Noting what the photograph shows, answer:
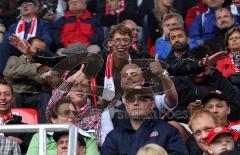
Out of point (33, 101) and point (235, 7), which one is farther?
point (235, 7)

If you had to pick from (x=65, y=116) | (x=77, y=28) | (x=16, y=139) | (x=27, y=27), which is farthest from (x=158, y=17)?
(x=16, y=139)

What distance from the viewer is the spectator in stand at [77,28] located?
47.6ft

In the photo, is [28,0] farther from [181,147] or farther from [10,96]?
[181,147]

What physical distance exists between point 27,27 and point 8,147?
5.85m

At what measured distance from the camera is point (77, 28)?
14664mm

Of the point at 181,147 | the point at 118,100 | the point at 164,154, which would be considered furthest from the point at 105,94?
the point at 164,154

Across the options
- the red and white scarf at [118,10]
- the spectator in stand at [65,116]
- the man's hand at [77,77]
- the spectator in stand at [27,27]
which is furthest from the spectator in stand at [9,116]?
the red and white scarf at [118,10]

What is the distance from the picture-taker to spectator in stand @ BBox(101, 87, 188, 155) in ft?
32.1

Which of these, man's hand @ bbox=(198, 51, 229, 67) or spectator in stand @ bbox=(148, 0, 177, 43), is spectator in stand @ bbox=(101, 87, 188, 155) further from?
spectator in stand @ bbox=(148, 0, 177, 43)

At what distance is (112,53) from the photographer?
38.2 ft

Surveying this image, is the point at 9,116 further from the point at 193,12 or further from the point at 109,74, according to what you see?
the point at 193,12

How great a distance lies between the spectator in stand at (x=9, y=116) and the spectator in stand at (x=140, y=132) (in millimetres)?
1006

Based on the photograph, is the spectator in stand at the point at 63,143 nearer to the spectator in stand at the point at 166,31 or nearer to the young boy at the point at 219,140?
the young boy at the point at 219,140

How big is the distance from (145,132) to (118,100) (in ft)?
2.47
